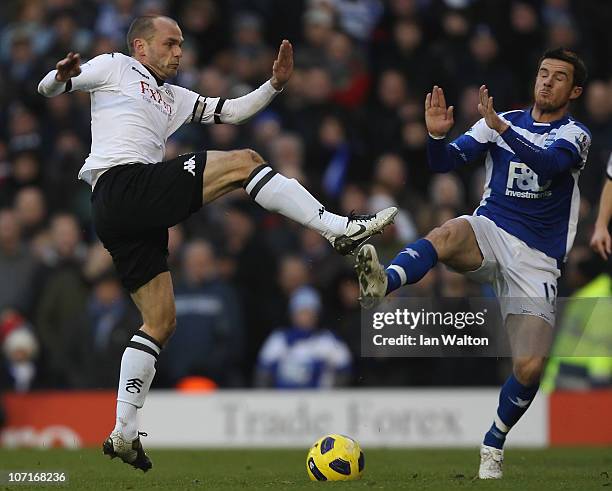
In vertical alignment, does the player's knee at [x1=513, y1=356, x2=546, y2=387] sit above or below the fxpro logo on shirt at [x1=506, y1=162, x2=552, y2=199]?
below

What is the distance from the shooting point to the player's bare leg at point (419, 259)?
870 centimetres

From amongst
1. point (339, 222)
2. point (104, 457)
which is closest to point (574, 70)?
point (339, 222)

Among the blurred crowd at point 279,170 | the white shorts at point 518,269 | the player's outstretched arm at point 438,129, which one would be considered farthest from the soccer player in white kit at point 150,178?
the blurred crowd at point 279,170

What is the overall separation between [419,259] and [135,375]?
210 cm

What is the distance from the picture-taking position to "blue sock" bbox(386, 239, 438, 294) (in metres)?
8.93

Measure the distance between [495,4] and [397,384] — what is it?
17.8 ft

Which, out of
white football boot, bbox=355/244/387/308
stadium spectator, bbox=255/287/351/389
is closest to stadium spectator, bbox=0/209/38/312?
stadium spectator, bbox=255/287/351/389

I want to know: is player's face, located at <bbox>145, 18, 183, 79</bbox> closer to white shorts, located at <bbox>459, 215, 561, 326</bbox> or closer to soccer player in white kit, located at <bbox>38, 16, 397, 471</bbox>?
soccer player in white kit, located at <bbox>38, 16, 397, 471</bbox>

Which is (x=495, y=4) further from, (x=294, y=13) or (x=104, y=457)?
(x=104, y=457)

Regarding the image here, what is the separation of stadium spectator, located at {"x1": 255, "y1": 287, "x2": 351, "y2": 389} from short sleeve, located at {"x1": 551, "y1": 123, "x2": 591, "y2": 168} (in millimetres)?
5251

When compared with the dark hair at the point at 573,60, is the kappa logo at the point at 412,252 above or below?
below

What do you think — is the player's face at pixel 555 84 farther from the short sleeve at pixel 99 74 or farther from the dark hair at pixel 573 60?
the short sleeve at pixel 99 74

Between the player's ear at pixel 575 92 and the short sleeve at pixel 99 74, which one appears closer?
the short sleeve at pixel 99 74

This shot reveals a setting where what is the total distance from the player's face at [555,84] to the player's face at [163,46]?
8.28ft
